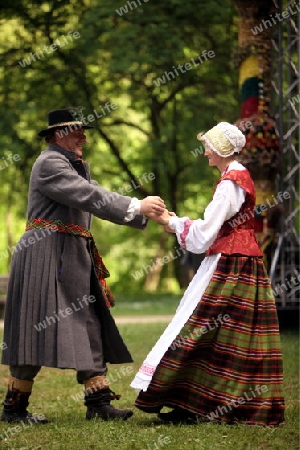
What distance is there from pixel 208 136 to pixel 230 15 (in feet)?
44.0

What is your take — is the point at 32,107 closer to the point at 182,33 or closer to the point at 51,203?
the point at 182,33

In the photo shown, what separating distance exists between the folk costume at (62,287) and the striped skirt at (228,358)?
20.2 inches

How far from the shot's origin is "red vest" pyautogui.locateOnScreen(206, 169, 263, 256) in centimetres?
610

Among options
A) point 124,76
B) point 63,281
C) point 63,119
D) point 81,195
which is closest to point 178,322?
point 63,281

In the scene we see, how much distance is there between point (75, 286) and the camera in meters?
6.34

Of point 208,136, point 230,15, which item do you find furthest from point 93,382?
point 230,15

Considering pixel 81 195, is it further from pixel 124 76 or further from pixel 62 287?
pixel 124 76

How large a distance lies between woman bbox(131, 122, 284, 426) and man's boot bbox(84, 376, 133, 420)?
0.36m

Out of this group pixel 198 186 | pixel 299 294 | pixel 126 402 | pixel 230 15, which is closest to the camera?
pixel 126 402

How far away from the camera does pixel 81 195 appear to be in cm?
617

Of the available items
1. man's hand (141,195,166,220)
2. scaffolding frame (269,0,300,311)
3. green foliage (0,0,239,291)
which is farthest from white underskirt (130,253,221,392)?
green foliage (0,0,239,291)

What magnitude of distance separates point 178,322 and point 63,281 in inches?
30.1

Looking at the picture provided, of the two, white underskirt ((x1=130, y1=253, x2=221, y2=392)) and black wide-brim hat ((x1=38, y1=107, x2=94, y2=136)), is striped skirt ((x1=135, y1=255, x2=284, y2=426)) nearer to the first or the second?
white underskirt ((x1=130, y1=253, x2=221, y2=392))

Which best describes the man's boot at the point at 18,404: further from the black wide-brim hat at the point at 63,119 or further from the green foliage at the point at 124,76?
the green foliage at the point at 124,76
